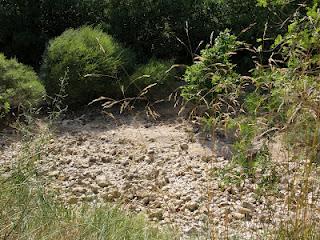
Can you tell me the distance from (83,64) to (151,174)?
1788 mm

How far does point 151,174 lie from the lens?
5066 millimetres

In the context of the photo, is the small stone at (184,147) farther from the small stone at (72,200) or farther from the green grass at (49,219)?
the green grass at (49,219)

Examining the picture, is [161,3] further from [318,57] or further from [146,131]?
[318,57]

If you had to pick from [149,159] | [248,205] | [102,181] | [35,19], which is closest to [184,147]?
[149,159]

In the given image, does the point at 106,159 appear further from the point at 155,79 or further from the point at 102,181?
the point at 155,79

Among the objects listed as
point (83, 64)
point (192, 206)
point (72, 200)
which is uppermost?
point (83, 64)

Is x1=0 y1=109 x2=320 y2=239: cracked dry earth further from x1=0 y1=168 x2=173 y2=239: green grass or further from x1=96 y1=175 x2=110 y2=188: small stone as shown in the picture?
x1=0 y1=168 x2=173 y2=239: green grass

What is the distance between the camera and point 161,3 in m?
7.06

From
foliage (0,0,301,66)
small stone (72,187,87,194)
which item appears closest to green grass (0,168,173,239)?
small stone (72,187,87,194)

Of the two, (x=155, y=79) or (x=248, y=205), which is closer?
(x=248, y=205)

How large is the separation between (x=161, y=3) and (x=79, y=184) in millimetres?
2990

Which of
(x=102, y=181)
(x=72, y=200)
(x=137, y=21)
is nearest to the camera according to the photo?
(x=72, y=200)

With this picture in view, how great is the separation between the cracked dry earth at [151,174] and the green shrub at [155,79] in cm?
38

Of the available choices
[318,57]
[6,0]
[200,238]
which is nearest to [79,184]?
[200,238]
